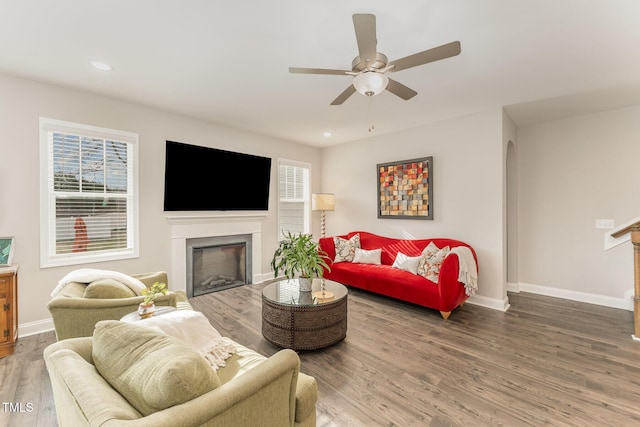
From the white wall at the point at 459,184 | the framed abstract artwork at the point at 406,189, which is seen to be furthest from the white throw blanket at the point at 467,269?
the framed abstract artwork at the point at 406,189

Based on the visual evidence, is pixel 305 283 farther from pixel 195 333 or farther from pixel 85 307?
pixel 85 307

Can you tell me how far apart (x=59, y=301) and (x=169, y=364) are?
1511 millimetres

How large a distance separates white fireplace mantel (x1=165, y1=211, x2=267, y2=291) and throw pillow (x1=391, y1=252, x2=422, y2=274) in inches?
92.9

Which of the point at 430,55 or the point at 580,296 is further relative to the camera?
the point at 580,296

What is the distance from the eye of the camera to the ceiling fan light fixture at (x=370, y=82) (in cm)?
200

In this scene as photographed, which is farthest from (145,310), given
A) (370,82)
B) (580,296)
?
(580,296)

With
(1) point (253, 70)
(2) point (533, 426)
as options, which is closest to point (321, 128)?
(1) point (253, 70)

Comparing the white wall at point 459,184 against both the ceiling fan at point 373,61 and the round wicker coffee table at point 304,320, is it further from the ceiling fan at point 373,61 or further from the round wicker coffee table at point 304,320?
the ceiling fan at point 373,61

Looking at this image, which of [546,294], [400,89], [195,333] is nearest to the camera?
[195,333]

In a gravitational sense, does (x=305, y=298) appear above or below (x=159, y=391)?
below

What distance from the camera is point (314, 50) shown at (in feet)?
7.80

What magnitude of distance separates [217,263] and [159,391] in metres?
3.83

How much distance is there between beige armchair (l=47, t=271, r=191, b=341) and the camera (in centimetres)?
189

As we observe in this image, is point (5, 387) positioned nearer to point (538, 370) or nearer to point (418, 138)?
point (538, 370)
